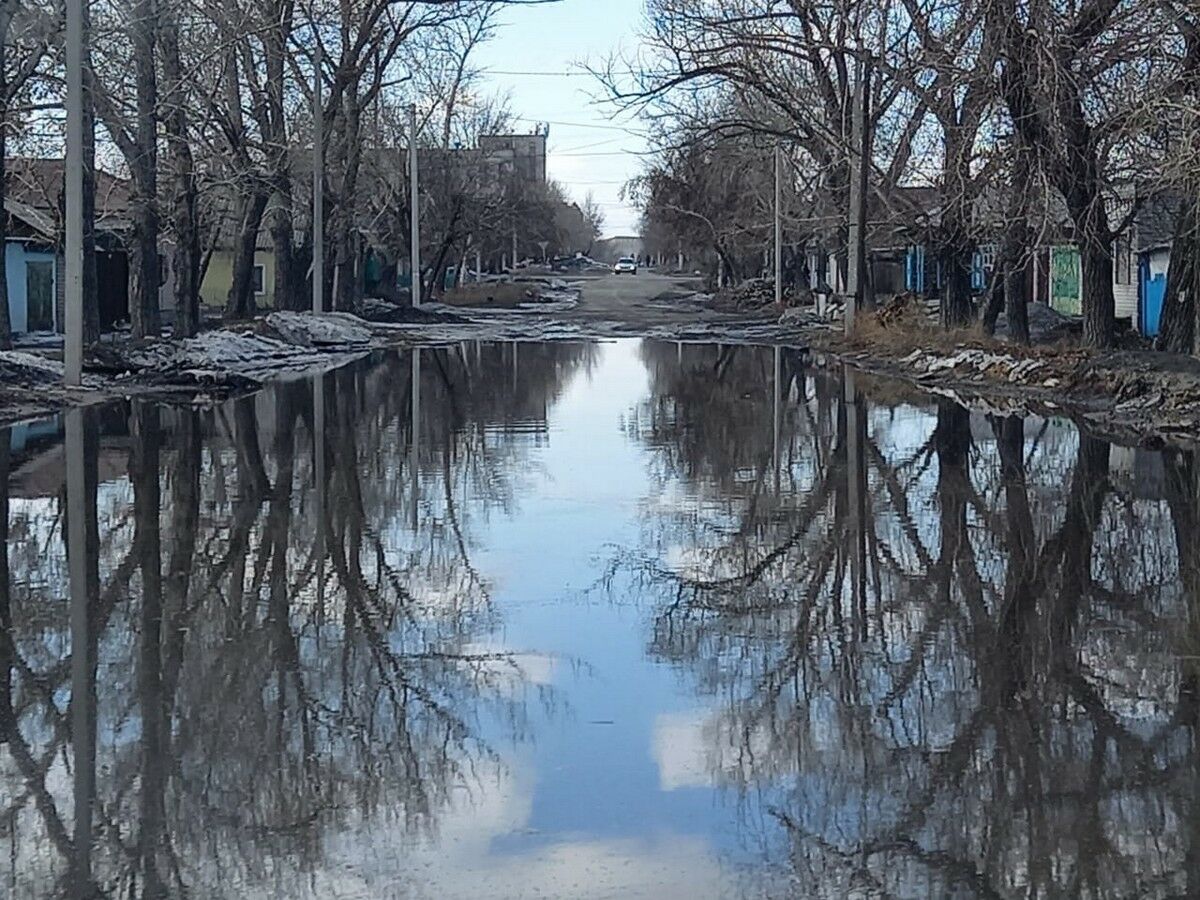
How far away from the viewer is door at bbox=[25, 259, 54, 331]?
4762cm

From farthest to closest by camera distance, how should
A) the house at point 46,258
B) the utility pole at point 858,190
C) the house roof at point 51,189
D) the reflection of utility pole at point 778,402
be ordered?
the house at point 46,258, the house roof at point 51,189, the utility pole at point 858,190, the reflection of utility pole at point 778,402

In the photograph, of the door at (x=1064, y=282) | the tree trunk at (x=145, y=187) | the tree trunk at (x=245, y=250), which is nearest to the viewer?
the tree trunk at (x=145, y=187)

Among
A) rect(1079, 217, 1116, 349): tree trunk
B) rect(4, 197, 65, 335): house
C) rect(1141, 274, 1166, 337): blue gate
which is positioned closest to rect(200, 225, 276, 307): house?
rect(4, 197, 65, 335): house

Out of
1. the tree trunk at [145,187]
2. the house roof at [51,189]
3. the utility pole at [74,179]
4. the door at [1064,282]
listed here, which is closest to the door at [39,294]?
the house roof at [51,189]

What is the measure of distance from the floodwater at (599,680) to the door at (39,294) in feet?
104

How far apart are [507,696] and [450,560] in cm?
394

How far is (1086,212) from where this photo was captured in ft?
86.3

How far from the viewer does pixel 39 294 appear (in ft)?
159

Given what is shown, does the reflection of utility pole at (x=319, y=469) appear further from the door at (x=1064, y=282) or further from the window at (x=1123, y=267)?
the door at (x=1064, y=282)

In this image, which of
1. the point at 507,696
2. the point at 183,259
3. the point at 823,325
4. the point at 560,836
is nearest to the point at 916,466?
the point at 507,696

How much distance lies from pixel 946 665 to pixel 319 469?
389 inches

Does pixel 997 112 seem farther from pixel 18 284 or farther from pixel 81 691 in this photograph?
pixel 18 284

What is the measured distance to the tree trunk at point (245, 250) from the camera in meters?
46.9

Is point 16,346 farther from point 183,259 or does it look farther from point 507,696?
point 507,696
